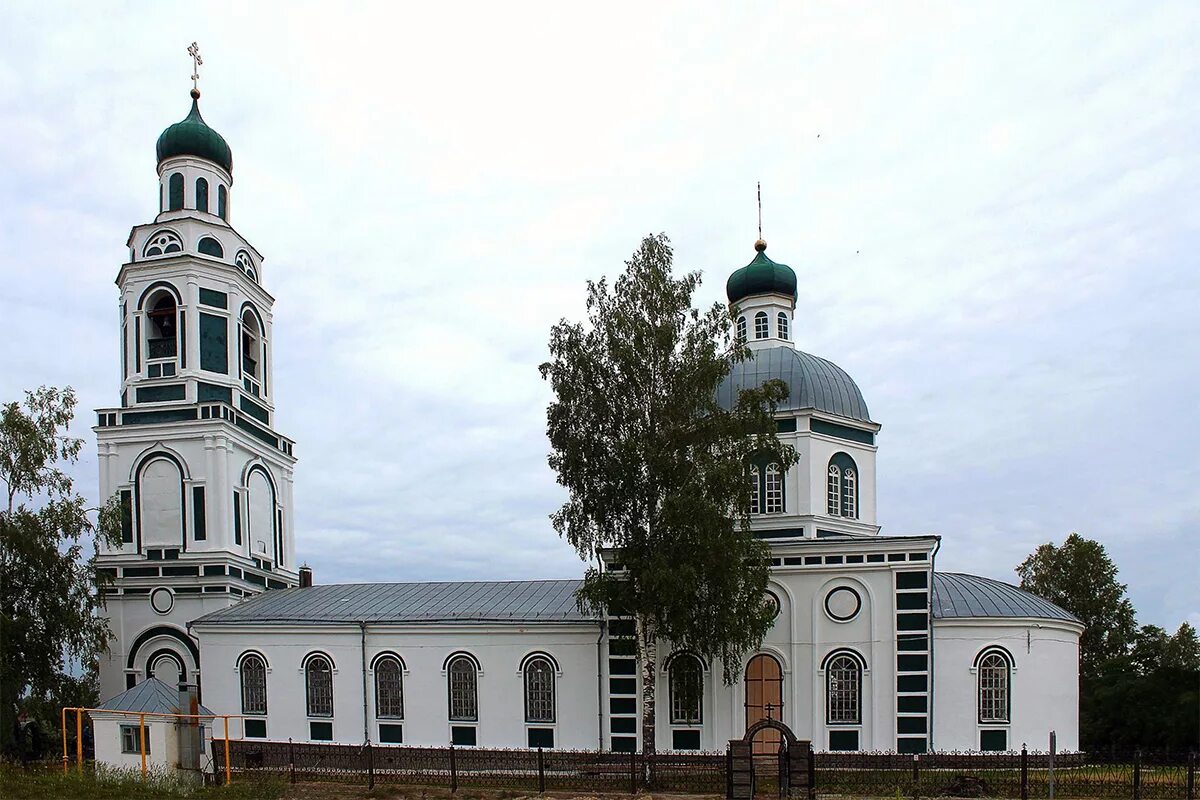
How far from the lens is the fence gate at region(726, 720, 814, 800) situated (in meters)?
20.4

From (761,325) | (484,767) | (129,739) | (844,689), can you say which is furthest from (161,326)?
(844,689)

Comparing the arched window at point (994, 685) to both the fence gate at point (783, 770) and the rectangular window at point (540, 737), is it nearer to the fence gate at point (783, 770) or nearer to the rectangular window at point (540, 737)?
the fence gate at point (783, 770)

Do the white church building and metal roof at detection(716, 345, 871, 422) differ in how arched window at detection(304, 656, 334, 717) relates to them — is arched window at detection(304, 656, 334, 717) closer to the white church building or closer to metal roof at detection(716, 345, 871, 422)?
the white church building

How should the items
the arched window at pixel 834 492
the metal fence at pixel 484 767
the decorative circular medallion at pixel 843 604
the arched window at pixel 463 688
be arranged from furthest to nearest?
the arched window at pixel 834 492 → the arched window at pixel 463 688 → the decorative circular medallion at pixel 843 604 → the metal fence at pixel 484 767

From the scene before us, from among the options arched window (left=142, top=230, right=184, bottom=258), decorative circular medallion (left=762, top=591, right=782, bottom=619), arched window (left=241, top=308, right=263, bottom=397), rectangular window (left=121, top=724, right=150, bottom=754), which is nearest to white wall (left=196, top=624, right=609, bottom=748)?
decorative circular medallion (left=762, top=591, right=782, bottom=619)

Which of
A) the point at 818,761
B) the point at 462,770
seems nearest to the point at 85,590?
the point at 462,770

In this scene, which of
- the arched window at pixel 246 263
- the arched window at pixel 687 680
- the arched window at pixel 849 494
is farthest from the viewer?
the arched window at pixel 246 263

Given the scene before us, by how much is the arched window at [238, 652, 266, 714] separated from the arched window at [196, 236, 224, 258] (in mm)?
10751

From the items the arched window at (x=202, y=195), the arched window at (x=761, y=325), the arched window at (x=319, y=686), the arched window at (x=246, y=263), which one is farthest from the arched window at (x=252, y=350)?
the arched window at (x=761, y=325)

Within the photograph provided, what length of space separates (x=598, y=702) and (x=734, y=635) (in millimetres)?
4975

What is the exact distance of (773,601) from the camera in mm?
26125

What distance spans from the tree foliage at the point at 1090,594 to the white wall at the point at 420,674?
71.5ft

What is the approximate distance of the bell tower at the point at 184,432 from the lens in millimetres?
30128

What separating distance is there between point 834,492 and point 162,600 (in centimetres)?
1718
